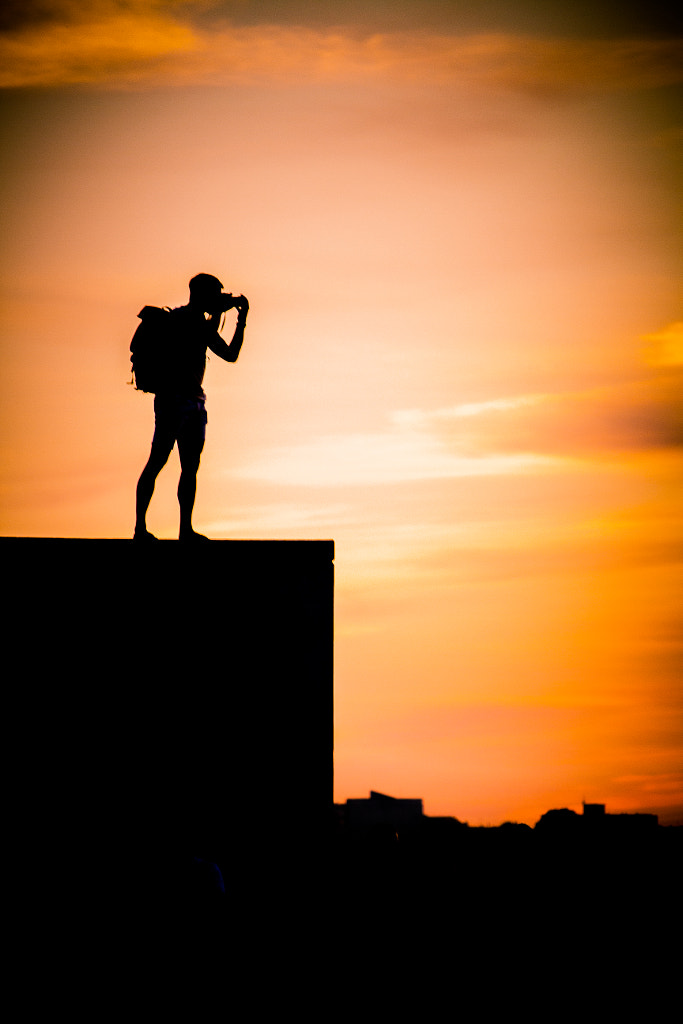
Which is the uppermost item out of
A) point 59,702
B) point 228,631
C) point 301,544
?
point 301,544

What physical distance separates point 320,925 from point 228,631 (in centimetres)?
282

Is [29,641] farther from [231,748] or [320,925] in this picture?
[320,925]

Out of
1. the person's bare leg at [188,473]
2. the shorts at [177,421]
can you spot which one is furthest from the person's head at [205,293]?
the person's bare leg at [188,473]

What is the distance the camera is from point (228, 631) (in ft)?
36.0

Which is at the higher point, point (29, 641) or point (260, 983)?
point (29, 641)

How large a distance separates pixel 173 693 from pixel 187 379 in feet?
10.2

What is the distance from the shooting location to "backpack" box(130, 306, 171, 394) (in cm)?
1127

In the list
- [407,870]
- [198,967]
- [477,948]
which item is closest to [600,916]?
[407,870]

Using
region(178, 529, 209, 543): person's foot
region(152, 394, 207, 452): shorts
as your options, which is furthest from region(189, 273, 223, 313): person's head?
region(178, 529, 209, 543): person's foot

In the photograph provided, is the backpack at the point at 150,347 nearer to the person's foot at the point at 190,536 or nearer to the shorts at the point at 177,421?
the shorts at the point at 177,421

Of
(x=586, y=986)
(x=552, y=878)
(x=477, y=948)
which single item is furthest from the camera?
(x=552, y=878)

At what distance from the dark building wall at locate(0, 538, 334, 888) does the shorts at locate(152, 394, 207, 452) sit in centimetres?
117

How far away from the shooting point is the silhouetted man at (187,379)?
11.4 metres

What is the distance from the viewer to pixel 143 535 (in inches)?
438
